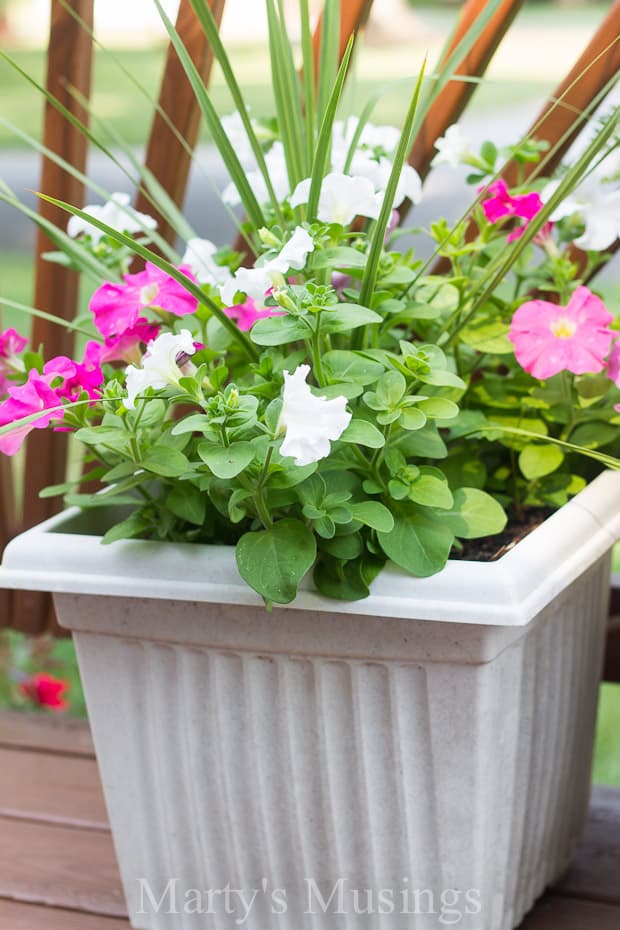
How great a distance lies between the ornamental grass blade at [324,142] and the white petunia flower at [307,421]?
0.55 ft

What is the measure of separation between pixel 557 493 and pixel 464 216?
0.82 ft

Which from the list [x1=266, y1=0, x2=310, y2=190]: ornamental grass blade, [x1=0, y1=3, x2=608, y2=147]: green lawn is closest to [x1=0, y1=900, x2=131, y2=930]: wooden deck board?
[x1=266, y1=0, x2=310, y2=190]: ornamental grass blade

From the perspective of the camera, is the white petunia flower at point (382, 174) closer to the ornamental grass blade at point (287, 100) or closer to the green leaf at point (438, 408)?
the ornamental grass blade at point (287, 100)

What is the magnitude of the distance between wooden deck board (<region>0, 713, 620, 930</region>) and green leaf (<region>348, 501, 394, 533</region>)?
1.54 feet

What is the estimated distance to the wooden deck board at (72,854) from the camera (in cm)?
100

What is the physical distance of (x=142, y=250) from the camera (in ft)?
2.34

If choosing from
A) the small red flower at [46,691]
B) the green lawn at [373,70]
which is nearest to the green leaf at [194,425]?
the small red flower at [46,691]

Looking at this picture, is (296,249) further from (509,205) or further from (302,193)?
(509,205)

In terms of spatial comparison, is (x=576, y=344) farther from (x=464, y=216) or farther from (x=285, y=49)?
(x=285, y=49)

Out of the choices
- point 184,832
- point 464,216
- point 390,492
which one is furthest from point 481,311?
point 184,832

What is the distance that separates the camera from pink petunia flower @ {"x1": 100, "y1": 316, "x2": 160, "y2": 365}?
2.75 ft

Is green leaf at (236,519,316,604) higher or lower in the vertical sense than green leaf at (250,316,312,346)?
lower

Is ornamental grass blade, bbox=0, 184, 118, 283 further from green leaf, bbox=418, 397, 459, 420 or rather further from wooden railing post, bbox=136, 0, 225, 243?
green leaf, bbox=418, 397, 459, 420

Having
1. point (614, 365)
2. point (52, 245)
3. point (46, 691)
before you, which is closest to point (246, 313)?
point (614, 365)
